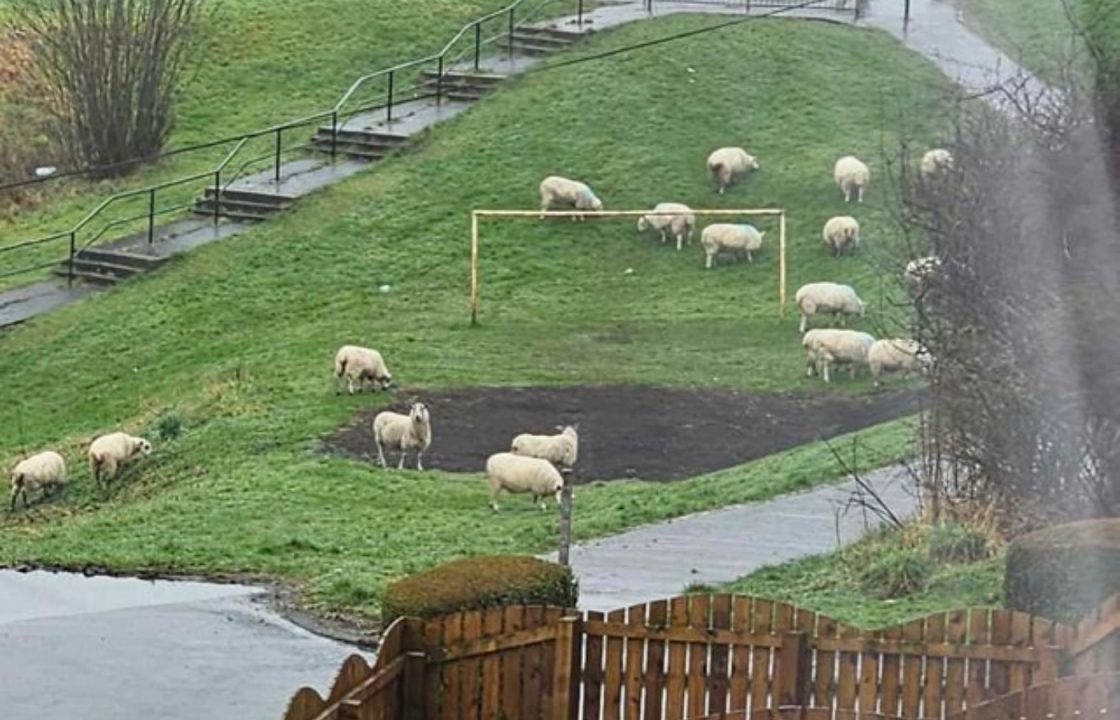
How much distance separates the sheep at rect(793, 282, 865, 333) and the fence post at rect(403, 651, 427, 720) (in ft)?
61.4

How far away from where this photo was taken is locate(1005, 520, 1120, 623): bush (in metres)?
10.3

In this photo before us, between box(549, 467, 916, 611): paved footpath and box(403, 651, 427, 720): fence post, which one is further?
box(549, 467, 916, 611): paved footpath

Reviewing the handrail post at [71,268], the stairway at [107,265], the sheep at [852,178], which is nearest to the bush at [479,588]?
the stairway at [107,265]

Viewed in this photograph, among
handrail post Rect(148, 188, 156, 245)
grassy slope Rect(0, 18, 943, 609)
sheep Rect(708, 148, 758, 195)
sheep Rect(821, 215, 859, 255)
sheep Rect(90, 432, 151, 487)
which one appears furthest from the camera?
sheep Rect(708, 148, 758, 195)

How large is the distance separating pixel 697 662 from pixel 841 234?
21903mm

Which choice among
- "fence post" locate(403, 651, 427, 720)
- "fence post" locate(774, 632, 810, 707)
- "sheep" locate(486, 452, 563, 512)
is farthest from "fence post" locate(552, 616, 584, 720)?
"sheep" locate(486, 452, 563, 512)

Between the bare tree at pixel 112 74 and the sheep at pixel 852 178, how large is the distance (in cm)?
1238

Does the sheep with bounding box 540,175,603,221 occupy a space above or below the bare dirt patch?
above

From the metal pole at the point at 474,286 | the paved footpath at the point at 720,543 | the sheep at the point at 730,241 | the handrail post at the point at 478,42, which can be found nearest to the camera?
the paved footpath at the point at 720,543

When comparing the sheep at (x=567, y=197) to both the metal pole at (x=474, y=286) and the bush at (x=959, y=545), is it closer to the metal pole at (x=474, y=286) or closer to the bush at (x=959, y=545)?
the metal pole at (x=474, y=286)

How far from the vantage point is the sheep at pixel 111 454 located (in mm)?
23359

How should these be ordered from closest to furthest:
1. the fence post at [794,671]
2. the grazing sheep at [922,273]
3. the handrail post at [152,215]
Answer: the fence post at [794,671], the grazing sheep at [922,273], the handrail post at [152,215]

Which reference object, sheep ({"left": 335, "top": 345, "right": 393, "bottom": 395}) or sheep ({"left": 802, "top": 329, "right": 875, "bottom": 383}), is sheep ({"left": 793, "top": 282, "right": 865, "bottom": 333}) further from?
sheep ({"left": 335, "top": 345, "right": 393, "bottom": 395})

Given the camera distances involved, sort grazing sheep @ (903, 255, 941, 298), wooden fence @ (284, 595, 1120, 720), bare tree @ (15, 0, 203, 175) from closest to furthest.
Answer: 1. wooden fence @ (284, 595, 1120, 720)
2. grazing sheep @ (903, 255, 941, 298)
3. bare tree @ (15, 0, 203, 175)
